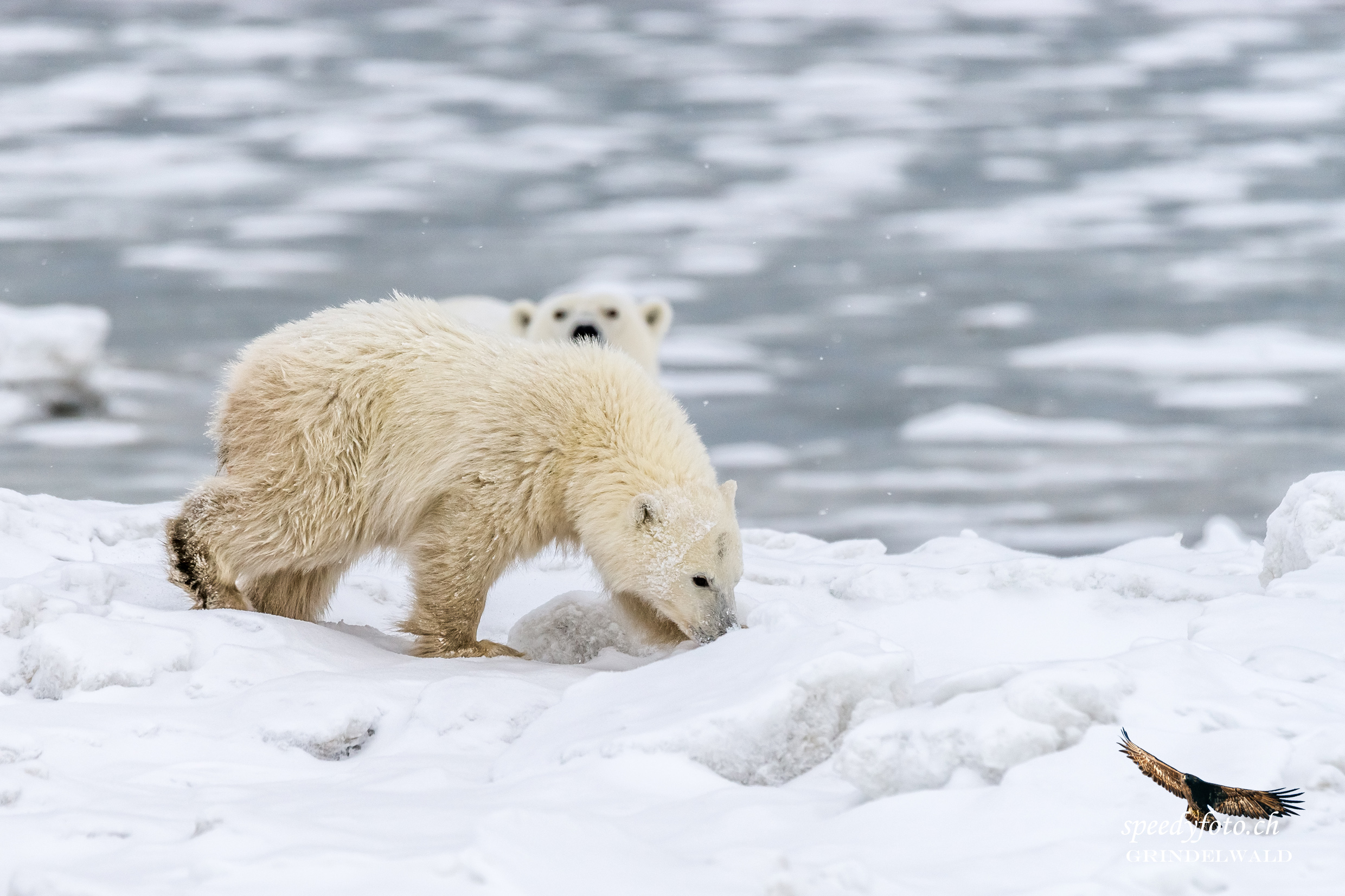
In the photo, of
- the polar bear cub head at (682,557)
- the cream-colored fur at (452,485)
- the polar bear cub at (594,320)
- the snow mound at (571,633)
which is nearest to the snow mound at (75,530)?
the cream-colored fur at (452,485)

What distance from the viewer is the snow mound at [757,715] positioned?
117 inches

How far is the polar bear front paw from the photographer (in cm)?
469

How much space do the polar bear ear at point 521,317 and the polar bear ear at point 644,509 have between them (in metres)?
5.45

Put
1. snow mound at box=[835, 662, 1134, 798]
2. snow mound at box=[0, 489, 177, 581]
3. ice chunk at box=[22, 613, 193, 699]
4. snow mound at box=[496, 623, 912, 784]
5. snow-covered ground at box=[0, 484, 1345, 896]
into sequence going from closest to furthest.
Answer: snow-covered ground at box=[0, 484, 1345, 896], snow mound at box=[835, 662, 1134, 798], snow mound at box=[496, 623, 912, 784], ice chunk at box=[22, 613, 193, 699], snow mound at box=[0, 489, 177, 581]

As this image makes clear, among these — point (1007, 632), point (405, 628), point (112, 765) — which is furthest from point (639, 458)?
point (112, 765)

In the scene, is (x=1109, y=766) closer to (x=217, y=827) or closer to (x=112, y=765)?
(x=217, y=827)

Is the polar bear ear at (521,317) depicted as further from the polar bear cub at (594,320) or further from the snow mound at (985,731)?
the snow mound at (985,731)

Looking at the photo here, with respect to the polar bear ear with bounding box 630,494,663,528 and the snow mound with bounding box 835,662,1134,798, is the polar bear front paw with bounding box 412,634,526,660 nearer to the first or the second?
the polar bear ear with bounding box 630,494,663,528

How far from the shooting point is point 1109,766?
2.64 meters

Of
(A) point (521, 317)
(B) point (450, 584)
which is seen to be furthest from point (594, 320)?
(B) point (450, 584)

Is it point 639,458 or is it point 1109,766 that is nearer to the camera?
point 1109,766

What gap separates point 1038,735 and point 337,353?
3123 mm

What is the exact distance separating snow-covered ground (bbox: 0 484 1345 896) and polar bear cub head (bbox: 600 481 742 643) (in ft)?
1.16

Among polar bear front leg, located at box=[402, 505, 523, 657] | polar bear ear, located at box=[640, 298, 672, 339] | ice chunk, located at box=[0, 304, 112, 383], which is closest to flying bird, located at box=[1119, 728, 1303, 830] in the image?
polar bear front leg, located at box=[402, 505, 523, 657]
